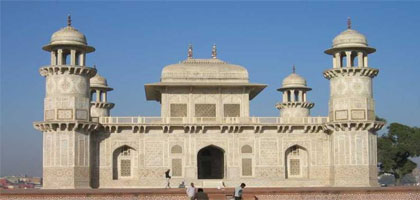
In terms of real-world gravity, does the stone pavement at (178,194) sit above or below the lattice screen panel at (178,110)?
below

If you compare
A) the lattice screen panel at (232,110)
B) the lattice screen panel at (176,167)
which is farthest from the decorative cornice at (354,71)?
the lattice screen panel at (176,167)

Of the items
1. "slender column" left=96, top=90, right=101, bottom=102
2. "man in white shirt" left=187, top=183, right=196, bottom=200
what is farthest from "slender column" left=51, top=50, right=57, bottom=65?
"man in white shirt" left=187, top=183, right=196, bottom=200

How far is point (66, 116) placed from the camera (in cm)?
3744

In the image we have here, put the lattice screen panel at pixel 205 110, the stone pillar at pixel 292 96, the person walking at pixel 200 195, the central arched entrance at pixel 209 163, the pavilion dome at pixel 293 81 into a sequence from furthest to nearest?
the stone pillar at pixel 292 96
the pavilion dome at pixel 293 81
the central arched entrance at pixel 209 163
the lattice screen panel at pixel 205 110
the person walking at pixel 200 195

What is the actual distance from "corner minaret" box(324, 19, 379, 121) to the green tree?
17.3 m

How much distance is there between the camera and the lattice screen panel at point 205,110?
41.8 meters

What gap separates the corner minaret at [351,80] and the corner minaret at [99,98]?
18484mm

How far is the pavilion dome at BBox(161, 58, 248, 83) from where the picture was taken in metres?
42.4

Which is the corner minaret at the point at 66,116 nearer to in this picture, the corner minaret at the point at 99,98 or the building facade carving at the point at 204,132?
the building facade carving at the point at 204,132

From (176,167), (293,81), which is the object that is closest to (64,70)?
(176,167)

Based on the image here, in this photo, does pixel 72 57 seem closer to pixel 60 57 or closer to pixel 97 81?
pixel 60 57

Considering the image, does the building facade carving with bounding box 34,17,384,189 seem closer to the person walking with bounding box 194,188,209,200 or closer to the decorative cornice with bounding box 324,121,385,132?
the decorative cornice with bounding box 324,121,385,132

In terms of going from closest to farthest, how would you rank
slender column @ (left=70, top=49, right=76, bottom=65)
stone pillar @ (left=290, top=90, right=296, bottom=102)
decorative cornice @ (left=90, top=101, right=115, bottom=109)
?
slender column @ (left=70, top=49, right=76, bottom=65), decorative cornice @ (left=90, top=101, right=115, bottom=109), stone pillar @ (left=290, top=90, right=296, bottom=102)

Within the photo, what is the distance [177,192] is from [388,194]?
818 cm
